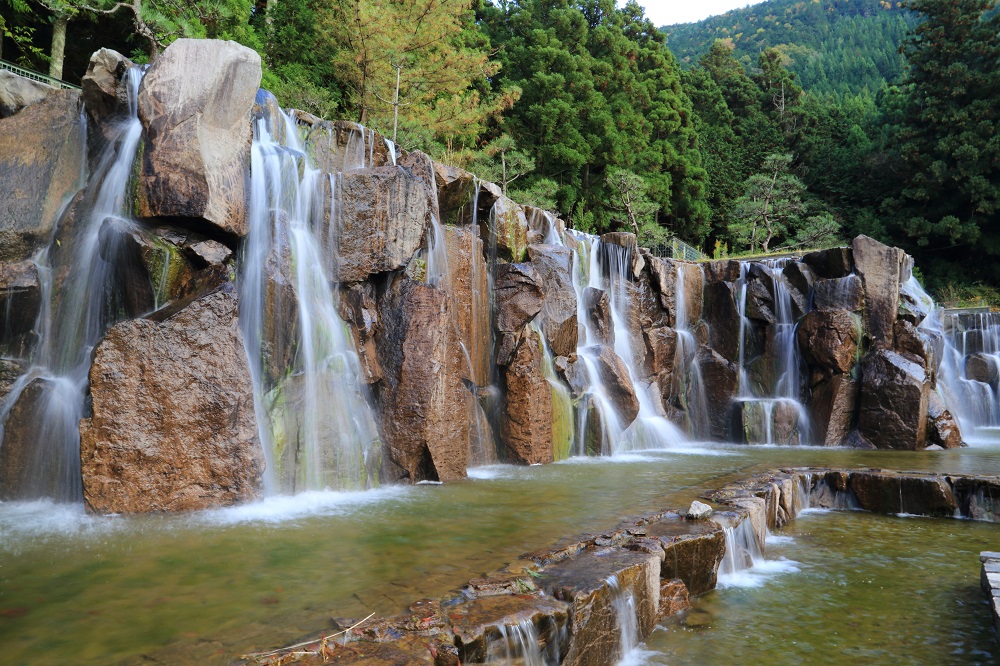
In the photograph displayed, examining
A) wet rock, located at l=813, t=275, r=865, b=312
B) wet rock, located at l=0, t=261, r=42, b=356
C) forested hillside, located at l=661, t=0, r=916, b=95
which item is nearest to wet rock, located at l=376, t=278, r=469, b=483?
A: wet rock, located at l=0, t=261, r=42, b=356

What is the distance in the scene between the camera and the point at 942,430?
563 inches

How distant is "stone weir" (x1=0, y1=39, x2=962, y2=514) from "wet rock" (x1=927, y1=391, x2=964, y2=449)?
6.93 meters

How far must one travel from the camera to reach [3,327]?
7055mm

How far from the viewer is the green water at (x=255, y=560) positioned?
331cm

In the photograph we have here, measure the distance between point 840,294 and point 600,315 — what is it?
6.51 metres

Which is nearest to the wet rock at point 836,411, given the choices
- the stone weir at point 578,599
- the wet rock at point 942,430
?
the wet rock at point 942,430

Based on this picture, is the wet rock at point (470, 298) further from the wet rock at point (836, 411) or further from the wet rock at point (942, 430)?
the wet rock at point (942, 430)

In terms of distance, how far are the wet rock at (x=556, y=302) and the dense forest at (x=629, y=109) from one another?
8.19m

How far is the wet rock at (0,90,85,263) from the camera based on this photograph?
7578 mm

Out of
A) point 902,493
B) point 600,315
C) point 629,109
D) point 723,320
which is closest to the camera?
point 902,493

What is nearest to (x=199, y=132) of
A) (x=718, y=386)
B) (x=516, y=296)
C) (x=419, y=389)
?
(x=419, y=389)

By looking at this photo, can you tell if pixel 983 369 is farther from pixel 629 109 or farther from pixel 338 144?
pixel 338 144

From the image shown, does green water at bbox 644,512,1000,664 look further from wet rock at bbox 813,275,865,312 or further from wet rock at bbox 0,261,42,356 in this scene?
wet rock at bbox 813,275,865,312

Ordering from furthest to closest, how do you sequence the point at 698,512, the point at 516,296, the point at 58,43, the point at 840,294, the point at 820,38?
the point at 820,38
the point at 840,294
the point at 58,43
the point at 516,296
the point at 698,512
